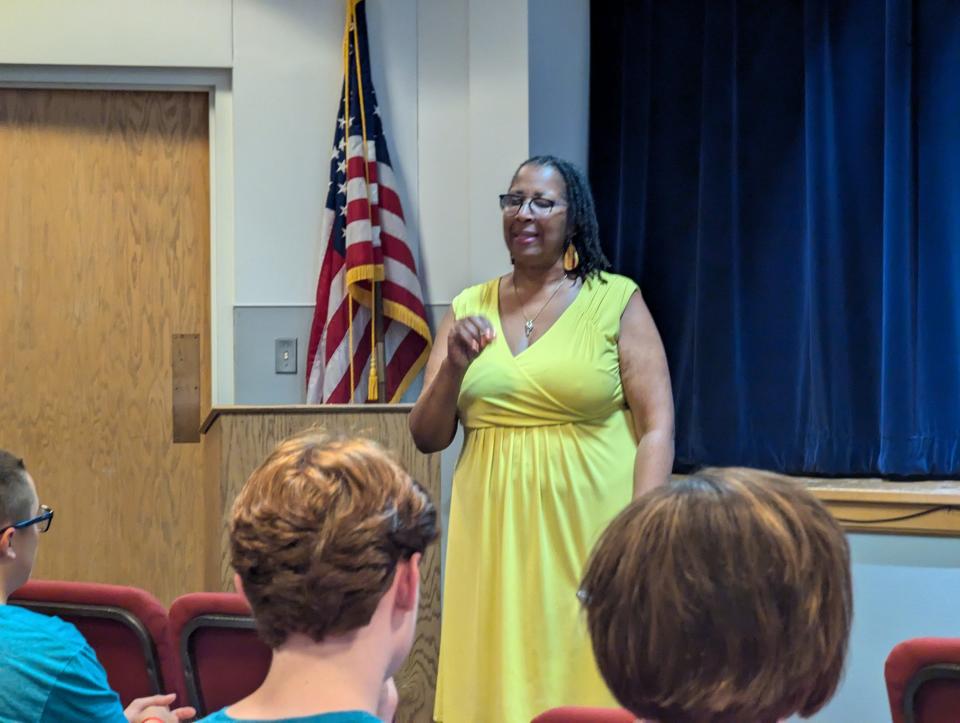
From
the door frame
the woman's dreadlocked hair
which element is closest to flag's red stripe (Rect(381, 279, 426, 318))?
the door frame

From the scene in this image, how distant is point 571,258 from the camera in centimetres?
290

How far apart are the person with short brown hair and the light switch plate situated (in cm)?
346

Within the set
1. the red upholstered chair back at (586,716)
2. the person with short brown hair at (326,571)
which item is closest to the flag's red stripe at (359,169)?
the red upholstered chair back at (586,716)

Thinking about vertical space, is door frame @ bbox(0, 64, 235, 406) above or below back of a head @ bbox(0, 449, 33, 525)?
above

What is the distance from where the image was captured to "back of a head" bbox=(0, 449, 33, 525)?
201 centimetres

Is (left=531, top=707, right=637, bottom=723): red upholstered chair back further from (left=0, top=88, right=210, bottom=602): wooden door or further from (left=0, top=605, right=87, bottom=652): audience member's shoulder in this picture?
(left=0, top=88, right=210, bottom=602): wooden door

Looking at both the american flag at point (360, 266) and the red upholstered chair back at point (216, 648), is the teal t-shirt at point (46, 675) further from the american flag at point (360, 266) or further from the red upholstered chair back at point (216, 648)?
the american flag at point (360, 266)

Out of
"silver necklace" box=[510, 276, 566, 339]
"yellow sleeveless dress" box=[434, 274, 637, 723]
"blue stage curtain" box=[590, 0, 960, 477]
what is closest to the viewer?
"yellow sleeveless dress" box=[434, 274, 637, 723]

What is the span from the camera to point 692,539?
0.98 meters

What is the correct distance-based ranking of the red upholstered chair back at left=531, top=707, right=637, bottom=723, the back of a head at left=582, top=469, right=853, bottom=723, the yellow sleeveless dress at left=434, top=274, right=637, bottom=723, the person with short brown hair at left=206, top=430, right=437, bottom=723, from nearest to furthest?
the back of a head at left=582, top=469, right=853, bottom=723, the person with short brown hair at left=206, top=430, right=437, bottom=723, the red upholstered chair back at left=531, top=707, right=637, bottom=723, the yellow sleeveless dress at left=434, top=274, right=637, bottom=723

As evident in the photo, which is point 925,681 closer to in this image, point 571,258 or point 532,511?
point 532,511

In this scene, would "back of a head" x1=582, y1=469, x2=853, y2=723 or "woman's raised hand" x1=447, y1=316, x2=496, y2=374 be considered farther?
"woman's raised hand" x1=447, y1=316, x2=496, y2=374

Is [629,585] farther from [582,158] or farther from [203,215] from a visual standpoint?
[203,215]

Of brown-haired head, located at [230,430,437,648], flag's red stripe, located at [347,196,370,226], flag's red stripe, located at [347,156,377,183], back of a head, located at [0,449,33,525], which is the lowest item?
back of a head, located at [0,449,33,525]
